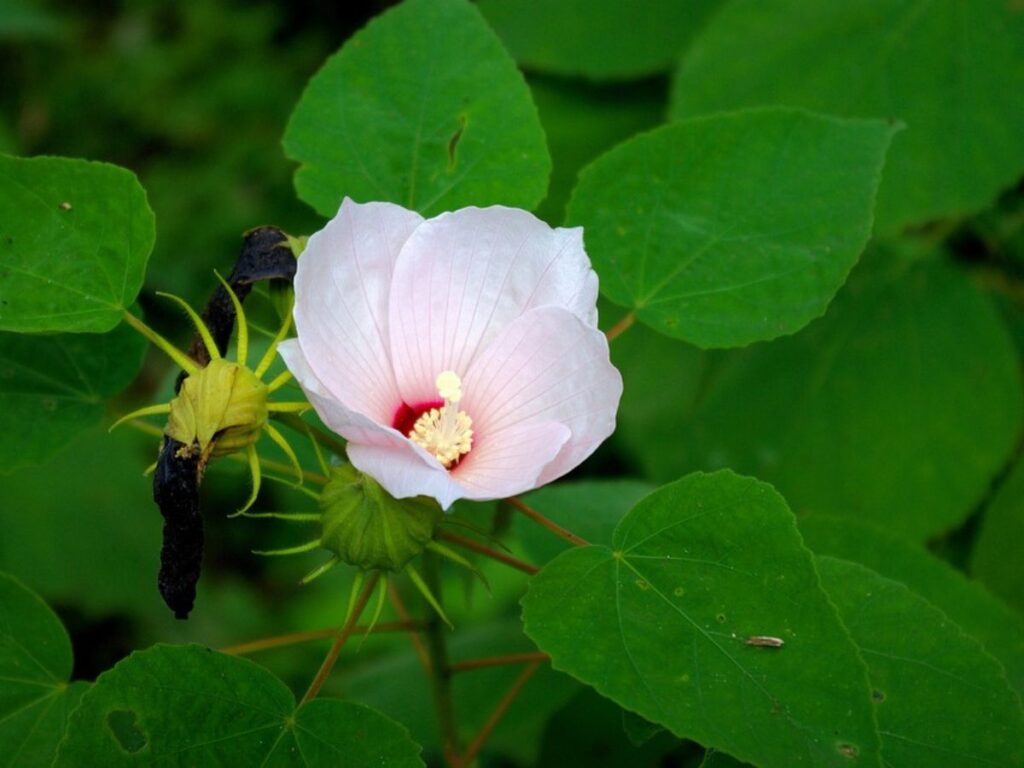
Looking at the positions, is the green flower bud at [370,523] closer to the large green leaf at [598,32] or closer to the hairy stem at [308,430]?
the hairy stem at [308,430]

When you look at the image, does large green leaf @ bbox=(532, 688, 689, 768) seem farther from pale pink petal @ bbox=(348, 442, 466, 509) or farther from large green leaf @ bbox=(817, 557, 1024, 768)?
pale pink petal @ bbox=(348, 442, 466, 509)

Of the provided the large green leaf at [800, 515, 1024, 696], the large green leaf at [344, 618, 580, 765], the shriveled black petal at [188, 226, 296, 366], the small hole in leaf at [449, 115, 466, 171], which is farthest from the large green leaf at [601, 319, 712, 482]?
the shriveled black petal at [188, 226, 296, 366]

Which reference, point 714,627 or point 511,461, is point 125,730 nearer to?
point 511,461

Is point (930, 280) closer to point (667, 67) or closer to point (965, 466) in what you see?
point (965, 466)

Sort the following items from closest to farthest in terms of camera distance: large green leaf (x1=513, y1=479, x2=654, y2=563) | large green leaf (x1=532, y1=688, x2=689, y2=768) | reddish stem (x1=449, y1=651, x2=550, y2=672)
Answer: reddish stem (x1=449, y1=651, x2=550, y2=672) → large green leaf (x1=513, y1=479, x2=654, y2=563) → large green leaf (x1=532, y1=688, x2=689, y2=768)

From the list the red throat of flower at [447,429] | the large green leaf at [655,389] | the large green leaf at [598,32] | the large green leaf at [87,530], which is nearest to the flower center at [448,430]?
the red throat of flower at [447,429]

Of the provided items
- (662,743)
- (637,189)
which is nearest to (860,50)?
(637,189)
